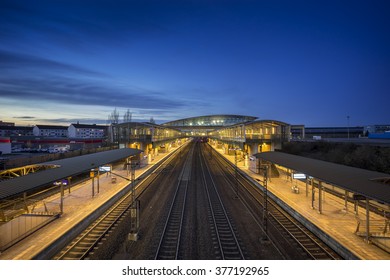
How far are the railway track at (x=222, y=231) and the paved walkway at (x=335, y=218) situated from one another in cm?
463

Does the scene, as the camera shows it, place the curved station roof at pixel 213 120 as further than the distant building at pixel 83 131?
Yes

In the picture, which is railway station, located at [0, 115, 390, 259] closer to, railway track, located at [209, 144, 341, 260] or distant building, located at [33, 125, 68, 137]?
railway track, located at [209, 144, 341, 260]

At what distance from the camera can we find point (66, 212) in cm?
1609

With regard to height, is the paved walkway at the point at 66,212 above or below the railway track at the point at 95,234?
above

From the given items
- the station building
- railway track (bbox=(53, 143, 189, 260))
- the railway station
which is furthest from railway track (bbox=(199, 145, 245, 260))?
the station building

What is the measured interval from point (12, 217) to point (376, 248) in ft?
56.7

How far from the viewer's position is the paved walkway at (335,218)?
1084 centimetres

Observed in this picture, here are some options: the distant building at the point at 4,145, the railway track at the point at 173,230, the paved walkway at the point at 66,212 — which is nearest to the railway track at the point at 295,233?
the railway track at the point at 173,230

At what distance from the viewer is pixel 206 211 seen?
17.8 m

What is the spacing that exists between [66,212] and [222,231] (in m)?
9.83

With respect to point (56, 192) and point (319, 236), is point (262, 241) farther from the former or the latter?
point (56, 192)

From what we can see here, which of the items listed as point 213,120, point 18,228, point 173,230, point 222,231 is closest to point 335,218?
point 222,231

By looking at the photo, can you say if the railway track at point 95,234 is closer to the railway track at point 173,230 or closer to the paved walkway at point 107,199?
the paved walkway at point 107,199

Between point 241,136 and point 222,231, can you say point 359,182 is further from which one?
point 241,136
